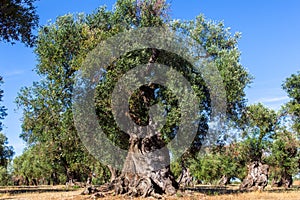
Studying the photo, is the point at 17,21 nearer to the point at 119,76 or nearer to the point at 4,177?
the point at 119,76

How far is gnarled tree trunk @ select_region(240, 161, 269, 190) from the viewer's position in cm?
5143

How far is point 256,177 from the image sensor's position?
171 ft

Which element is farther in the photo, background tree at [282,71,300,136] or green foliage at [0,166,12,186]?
green foliage at [0,166,12,186]

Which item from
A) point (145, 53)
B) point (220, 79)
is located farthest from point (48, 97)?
point (220, 79)

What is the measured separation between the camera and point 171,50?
1182 inches

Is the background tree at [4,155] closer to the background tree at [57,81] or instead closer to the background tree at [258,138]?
the background tree at [57,81]

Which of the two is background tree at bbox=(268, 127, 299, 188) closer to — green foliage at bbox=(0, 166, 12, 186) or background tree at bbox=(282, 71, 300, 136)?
background tree at bbox=(282, 71, 300, 136)

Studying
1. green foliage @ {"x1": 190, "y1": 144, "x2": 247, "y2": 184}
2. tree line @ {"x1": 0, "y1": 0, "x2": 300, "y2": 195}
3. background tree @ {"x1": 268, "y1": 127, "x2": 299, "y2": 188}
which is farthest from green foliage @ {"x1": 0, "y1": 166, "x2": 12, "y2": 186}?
background tree @ {"x1": 268, "y1": 127, "x2": 299, "y2": 188}

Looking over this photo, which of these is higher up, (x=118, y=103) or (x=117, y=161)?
(x=118, y=103)

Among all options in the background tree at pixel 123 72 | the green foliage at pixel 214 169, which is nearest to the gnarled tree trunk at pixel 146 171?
the background tree at pixel 123 72

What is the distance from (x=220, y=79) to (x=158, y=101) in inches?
223

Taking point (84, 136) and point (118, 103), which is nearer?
point (118, 103)

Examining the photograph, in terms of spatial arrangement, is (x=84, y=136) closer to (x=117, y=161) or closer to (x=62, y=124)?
(x=62, y=124)

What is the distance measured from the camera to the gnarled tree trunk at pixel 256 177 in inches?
2025
